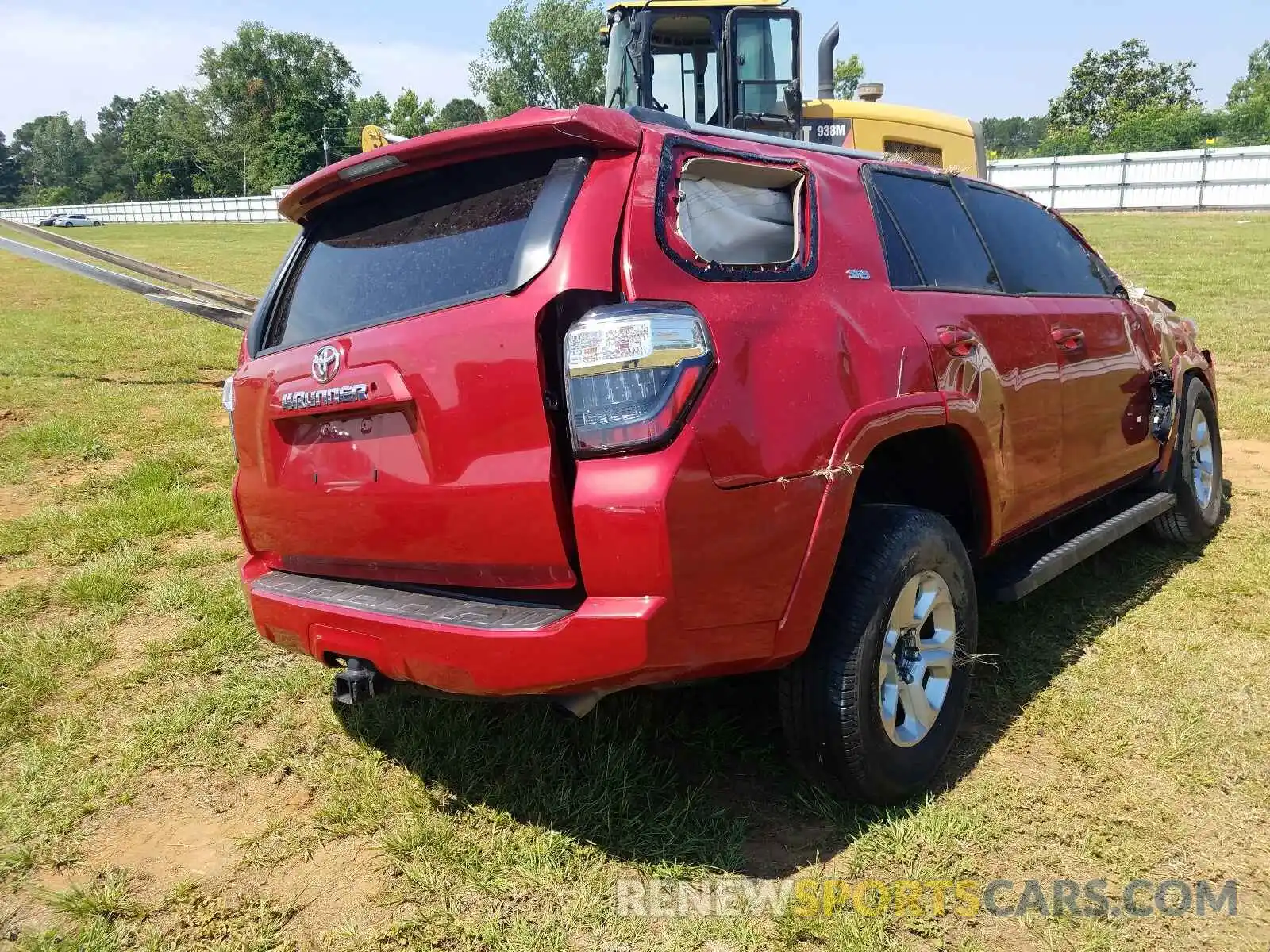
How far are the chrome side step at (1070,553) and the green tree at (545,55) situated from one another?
2205 inches

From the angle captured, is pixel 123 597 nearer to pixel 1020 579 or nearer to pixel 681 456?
pixel 681 456

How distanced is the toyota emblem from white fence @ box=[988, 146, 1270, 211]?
1212 inches

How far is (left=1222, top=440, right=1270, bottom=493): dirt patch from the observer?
18.9 ft

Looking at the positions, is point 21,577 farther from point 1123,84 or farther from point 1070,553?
point 1123,84

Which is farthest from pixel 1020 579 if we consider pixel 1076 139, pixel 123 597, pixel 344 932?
pixel 1076 139

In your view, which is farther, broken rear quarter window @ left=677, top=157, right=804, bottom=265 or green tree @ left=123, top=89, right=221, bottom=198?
green tree @ left=123, top=89, right=221, bottom=198

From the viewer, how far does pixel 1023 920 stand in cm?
223

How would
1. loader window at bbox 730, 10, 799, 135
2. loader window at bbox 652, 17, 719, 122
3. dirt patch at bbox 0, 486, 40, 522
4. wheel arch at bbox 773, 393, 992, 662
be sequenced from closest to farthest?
wheel arch at bbox 773, 393, 992, 662
dirt patch at bbox 0, 486, 40, 522
loader window at bbox 730, 10, 799, 135
loader window at bbox 652, 17, 719, 122

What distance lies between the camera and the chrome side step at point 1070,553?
3.22 meters

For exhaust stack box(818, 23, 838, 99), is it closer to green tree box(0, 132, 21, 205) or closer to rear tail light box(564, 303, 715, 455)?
rear tail light box(564, 303, 715, 455)

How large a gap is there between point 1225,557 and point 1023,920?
10.2 feet

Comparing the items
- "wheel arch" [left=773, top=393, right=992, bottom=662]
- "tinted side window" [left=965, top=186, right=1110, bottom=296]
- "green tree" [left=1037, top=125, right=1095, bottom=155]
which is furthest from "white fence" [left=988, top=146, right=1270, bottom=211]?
"wheel arch" [left=773, top=393, right=992, bottom=662]

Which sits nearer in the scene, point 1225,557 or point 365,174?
point 365,174

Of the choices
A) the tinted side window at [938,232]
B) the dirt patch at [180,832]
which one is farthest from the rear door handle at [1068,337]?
the dirt patch at [180,832]
